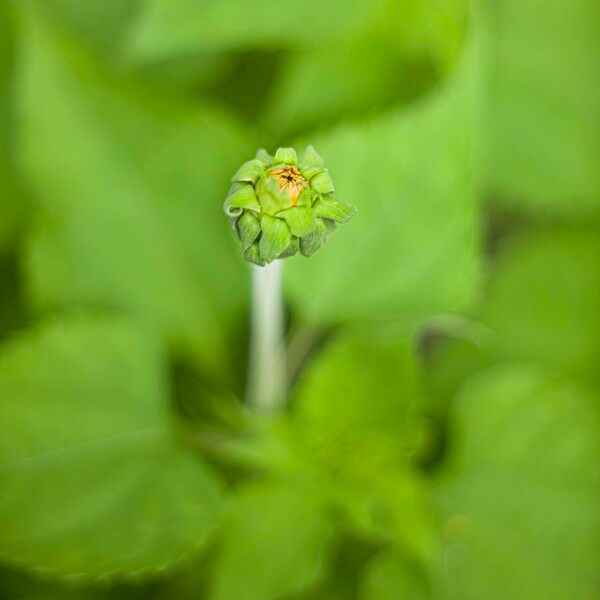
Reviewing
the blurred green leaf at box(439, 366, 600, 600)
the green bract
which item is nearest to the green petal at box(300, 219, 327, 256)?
the green bract

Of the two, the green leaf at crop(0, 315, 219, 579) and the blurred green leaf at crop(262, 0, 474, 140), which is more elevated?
the blurred green leaf at crop(262, 0, 474, 140)

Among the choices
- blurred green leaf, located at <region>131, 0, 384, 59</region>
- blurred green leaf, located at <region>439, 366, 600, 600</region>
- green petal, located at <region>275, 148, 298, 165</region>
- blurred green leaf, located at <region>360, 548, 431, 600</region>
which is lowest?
blurred green leaf, located at <region>360, 548, 431, 600</region>

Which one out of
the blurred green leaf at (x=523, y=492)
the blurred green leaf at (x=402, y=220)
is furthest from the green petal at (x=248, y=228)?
the blurred green leaf at (x=523, y=492)

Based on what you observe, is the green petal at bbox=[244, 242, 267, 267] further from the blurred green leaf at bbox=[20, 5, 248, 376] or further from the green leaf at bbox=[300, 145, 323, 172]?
the blurred green leaf at bbox=[20, 5, 248, 376]

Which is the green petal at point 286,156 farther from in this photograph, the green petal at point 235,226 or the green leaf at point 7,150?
the green leaf at point 7,150

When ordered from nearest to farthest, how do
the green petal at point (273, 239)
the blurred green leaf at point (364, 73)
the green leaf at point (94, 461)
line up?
the green petal at point (273, 239) < the green leaf at point (94, 461) < the blurred green leaf at point (364, 73)

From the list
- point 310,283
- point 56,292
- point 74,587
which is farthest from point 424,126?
point 74,587

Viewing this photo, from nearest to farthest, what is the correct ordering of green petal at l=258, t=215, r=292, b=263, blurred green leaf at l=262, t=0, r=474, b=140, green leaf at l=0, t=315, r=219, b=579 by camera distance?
green petal at l=258, t=215, r=292, b=263 → green leaf at l=0, t=315, r=219, b=579 → blurred green leaf at l=262, t=0, r=474, b=140
